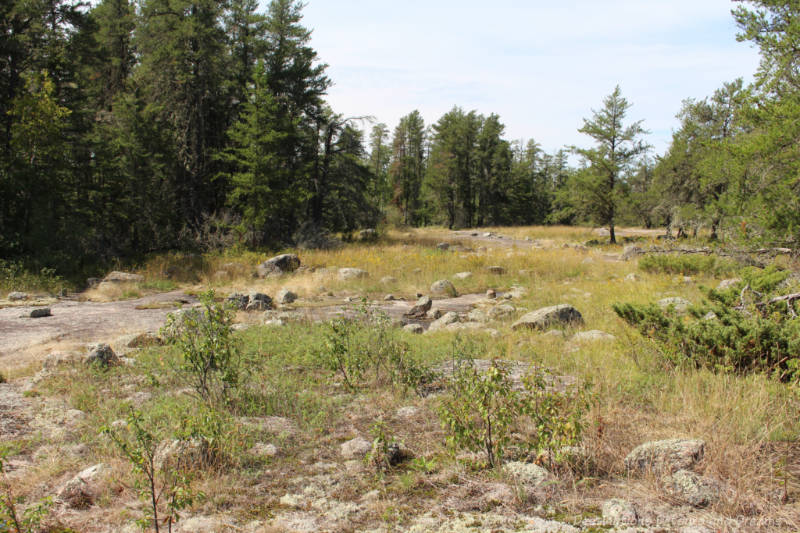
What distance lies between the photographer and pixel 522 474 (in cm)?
320

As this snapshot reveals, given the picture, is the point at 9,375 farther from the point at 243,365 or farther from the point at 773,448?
the point at 773,448

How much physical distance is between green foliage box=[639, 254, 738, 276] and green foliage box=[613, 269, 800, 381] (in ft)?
24.5

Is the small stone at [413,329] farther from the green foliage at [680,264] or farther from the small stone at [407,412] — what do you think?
the green foliage at [680,264]

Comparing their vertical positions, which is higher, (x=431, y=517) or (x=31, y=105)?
(x=31, y=105)

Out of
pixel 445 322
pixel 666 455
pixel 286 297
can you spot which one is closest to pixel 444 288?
pixel 286 297

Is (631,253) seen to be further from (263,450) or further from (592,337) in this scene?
(263,450)

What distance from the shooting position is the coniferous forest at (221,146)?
825 centimetres

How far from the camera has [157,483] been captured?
10.7 feet

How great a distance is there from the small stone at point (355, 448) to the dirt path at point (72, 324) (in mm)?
5523

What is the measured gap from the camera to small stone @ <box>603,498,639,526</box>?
2.72 metres

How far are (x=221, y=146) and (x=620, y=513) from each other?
963 inches

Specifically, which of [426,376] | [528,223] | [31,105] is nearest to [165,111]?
[31,105]

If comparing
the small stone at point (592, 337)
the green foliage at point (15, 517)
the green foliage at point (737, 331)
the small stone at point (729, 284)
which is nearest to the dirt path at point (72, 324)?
the green foliage at point (15, 517)

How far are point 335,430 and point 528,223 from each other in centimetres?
5663
